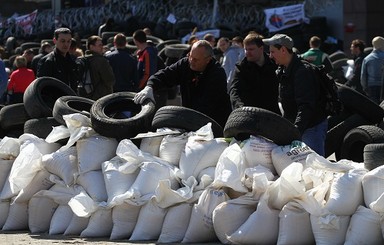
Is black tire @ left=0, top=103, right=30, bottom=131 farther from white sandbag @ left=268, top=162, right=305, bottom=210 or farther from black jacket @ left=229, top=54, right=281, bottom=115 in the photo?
white sandbag @ left=268, top=162, right=305, bottom=210

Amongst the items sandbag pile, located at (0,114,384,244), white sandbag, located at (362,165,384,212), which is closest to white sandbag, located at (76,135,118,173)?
sandbag pile, located at (0,114,384,244)

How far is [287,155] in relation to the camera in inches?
332

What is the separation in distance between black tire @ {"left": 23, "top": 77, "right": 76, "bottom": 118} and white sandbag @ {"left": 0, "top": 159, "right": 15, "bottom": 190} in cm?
86

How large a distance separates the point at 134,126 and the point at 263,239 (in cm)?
182

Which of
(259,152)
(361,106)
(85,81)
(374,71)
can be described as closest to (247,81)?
(259,152)

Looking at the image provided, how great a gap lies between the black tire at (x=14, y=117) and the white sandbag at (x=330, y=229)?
4287mm

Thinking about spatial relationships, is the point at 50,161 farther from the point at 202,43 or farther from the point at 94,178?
the point at 202,43

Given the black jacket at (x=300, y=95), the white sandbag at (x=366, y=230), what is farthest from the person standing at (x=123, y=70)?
the white sandbag at (x=366, y=230)

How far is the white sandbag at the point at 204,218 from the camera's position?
843 cm

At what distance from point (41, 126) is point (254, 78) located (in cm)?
204

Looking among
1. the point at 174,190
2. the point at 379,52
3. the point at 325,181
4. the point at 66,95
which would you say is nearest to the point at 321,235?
the point at 325,181

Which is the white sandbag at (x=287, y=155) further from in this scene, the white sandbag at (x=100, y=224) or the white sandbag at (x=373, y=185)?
the white sandbag at (x=100, y=224)

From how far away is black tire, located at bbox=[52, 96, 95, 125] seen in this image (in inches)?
→ 396

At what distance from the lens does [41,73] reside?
40.5 feet
